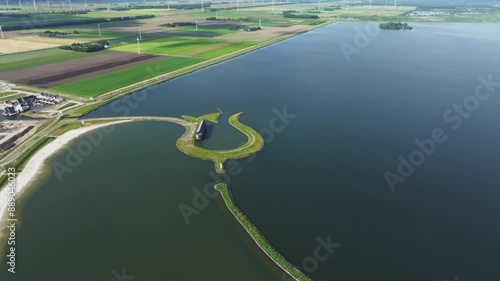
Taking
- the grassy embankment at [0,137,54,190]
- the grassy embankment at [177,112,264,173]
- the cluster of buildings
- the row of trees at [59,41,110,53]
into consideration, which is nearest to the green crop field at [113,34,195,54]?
the row of trees at [59,41,110,53]

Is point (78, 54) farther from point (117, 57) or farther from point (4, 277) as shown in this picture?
point (4, 277)

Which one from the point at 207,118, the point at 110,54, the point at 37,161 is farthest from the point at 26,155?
the point at 110,54

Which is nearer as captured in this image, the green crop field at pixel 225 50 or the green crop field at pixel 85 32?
the green crop field at pixel 225 50

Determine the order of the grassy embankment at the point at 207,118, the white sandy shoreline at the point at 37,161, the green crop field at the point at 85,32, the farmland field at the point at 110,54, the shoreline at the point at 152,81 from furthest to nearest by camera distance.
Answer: the green crop field at the point at 85,32 < the farmland field at the point at 110,54 < the shoreline at the point at 152,81 < the grassy embankment at the point at 207,118 < the white sandy shoreline at the point at 37,161

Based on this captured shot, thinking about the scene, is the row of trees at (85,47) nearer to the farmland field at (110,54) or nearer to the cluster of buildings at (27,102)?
the farmland field at (110,54)

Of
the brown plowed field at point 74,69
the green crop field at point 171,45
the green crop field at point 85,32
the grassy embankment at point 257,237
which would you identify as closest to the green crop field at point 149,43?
the green crop field at point 171,45

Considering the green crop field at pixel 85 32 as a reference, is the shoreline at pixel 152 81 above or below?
below
